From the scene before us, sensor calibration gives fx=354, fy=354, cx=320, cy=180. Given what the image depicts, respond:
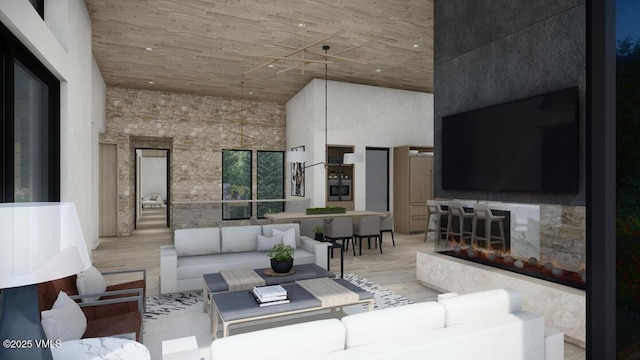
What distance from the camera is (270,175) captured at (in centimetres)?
1074

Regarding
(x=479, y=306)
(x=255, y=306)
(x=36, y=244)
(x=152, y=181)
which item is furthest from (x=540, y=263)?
(x=152, y=181)

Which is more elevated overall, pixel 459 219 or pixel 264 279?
pixel 459 219

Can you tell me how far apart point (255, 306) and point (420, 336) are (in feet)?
5.23

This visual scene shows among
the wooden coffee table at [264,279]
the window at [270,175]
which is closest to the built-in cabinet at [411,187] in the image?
the window at [270,175]

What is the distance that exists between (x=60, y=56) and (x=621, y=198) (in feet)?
14.9

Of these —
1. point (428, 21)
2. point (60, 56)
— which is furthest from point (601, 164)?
point (428, 21)

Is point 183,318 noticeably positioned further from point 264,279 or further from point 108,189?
point 108,189

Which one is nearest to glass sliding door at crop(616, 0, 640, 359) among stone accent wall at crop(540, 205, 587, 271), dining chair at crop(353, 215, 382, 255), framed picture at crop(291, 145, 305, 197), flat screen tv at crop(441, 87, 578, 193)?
stone accent wall at crop(540, 205, 587, 271)

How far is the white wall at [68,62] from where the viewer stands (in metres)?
2.63

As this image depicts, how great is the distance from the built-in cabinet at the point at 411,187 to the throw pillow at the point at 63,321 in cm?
778

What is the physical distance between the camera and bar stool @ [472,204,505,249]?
3.95m

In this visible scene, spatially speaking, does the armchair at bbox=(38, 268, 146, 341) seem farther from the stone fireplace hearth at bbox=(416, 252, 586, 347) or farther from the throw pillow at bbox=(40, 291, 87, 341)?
the stone fireplace hearth at bbox=(416, 252, 586, 347)

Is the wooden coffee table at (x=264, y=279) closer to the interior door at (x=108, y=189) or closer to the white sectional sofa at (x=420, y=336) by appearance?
the white sectional sofa at (x=420, y=336)

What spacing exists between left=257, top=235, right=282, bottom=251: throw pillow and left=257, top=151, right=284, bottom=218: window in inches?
218
